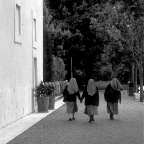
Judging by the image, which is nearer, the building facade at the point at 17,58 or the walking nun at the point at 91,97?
the building facade at the point at 17,58

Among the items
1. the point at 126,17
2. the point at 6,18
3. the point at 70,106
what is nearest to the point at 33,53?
the point at 70,106

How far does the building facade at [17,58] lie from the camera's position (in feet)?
50.4

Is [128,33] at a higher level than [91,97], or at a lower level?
higher

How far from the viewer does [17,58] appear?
17.8m

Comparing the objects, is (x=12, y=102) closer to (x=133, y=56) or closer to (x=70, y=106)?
(x=70, y=106)


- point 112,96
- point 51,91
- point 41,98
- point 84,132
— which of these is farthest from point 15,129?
point 51,91

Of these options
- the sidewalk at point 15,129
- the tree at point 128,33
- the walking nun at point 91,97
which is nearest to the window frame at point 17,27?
the sidewalk at point 15,129

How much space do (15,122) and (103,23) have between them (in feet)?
63.1

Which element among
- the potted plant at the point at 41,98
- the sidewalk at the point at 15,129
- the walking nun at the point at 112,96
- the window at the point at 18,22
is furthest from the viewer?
the potted plant at the point at 41,98

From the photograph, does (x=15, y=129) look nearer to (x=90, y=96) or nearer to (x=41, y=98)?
(x=90, y=96)

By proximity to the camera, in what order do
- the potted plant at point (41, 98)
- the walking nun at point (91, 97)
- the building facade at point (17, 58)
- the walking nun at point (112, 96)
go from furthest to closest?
the potted plant at point (41, 98) → the walking nun at point (112, 96) → the walking nun at point (91, 97) → the building facade at point (17, 58)

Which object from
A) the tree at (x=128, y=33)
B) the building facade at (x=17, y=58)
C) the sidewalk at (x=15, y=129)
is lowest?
the sidewalk at (x=15, y=129)

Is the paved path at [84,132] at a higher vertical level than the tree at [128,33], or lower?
lower

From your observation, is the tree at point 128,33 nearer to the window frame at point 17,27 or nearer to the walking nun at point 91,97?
the window frame at point 17,27
